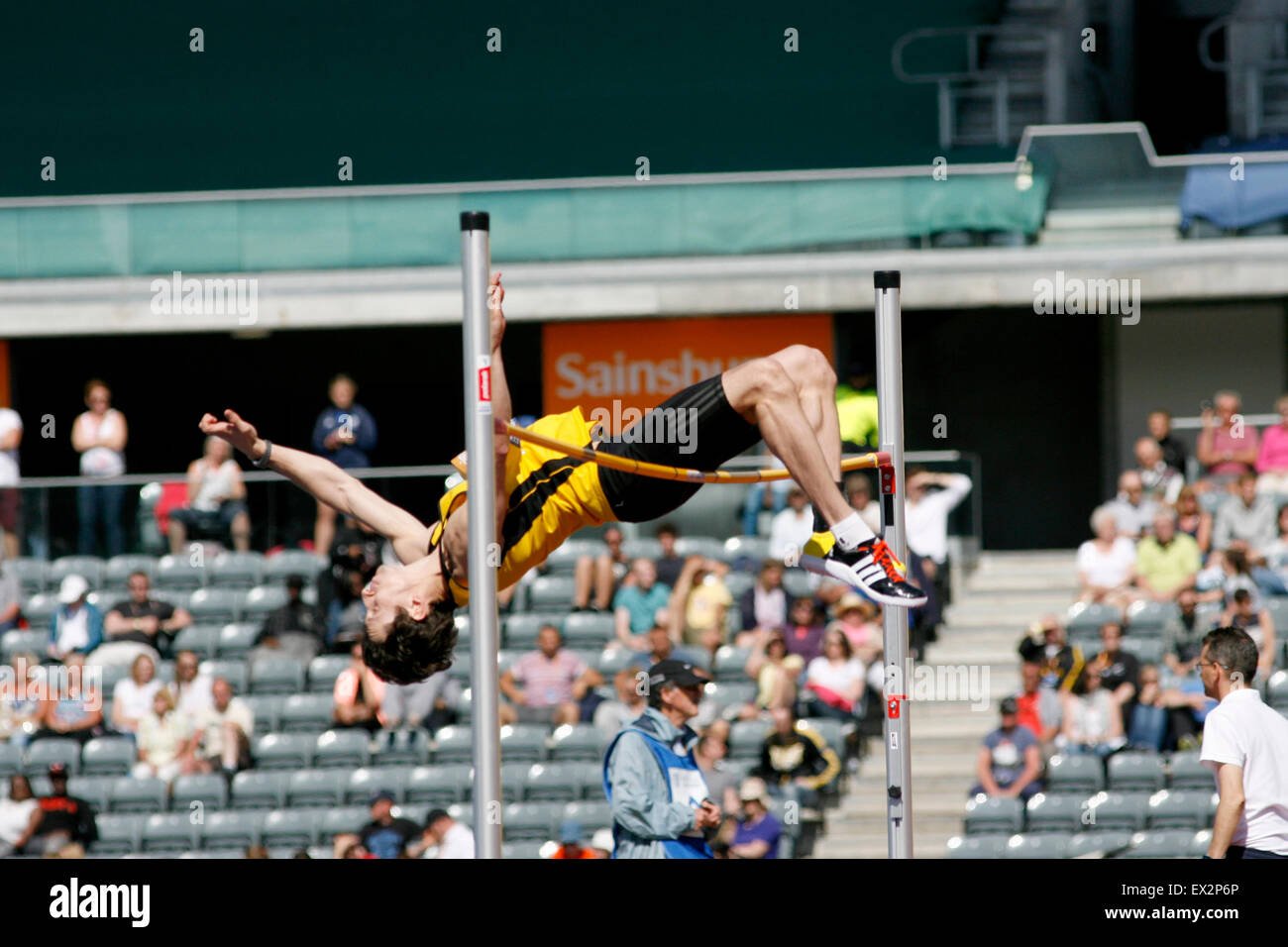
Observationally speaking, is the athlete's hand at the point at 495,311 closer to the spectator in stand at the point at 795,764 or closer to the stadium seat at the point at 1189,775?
the spectator in stand at the point at 795,764

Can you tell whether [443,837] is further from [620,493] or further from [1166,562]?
[1166,562]

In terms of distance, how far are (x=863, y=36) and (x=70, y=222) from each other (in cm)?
857

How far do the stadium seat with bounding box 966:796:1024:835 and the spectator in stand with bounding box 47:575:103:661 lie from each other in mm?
4984

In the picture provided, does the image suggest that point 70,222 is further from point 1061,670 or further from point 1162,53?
point 1162,53

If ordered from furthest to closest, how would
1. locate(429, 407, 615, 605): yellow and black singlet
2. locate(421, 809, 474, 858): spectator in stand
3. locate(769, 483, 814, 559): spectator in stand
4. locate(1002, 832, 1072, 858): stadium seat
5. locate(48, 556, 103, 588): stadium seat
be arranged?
1. locate(48, 556, 103, 588): stadium seat
2. locate(769, 483, 814, 559): spectator in stand
3. locate(421, 809, 474, 858): spectator in stand
4. locate(1002, 832, 1072, 858): stadium seat
5. locate(429, 407, 615, 605): yellow and black singlet

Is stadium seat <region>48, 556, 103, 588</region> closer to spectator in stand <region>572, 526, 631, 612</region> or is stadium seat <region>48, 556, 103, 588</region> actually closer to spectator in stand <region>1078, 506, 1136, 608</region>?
spectator in stand <region>572, 526, 631, 612</region>

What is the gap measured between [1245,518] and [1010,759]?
226 cm

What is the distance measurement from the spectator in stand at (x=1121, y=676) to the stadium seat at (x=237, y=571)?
5.00 metres

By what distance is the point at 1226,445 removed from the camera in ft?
35.9

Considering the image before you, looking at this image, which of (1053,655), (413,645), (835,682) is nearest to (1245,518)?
(1053,655)

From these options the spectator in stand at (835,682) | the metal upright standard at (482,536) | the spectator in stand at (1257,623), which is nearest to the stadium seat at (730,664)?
the spectator in stand at (835,682)

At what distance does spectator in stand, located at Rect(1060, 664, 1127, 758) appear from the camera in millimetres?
8883

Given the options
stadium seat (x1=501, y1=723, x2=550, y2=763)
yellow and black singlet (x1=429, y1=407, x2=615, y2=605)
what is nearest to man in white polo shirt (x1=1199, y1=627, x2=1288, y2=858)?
yellow and black singlet (x1=429, y1=407, x2=615, y2=605)
